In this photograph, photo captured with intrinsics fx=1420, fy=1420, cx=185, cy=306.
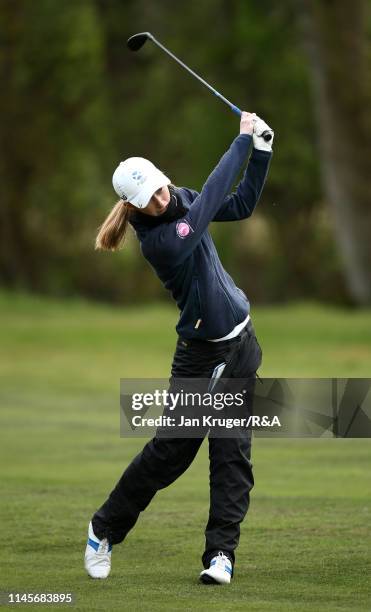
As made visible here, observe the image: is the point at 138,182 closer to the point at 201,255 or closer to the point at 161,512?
the point at 201,255

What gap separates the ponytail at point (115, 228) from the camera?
664 centimetres

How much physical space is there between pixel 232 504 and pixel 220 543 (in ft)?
0.64

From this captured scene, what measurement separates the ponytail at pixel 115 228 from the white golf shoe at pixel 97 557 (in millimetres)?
1395

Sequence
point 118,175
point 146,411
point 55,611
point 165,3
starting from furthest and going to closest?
point 165,3 < point 146,411 < point 118,175 < point 55,611

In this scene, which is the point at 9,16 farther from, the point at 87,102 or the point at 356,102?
the point at 356,102

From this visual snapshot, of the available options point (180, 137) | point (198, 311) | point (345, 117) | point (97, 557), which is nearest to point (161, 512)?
point (97, 557)

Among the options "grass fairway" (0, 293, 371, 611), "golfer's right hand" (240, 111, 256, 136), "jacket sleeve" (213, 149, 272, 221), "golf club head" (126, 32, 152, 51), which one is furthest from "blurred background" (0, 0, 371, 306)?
"golfer's right hand" (240, 111, 256, 136)

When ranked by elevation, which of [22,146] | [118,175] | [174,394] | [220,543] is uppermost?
[22,146]

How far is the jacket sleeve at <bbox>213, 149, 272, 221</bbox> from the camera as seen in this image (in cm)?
684

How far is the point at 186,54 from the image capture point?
38.2 m

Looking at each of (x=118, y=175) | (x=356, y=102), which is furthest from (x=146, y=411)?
(x=356, y=102)

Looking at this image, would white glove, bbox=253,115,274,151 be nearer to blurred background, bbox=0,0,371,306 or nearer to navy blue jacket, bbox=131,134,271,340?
navy blue jacket, bbox=131,134,271,340

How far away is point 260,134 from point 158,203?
63 centimetres

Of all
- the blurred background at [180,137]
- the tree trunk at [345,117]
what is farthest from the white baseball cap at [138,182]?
the blurred background at [180,137]
